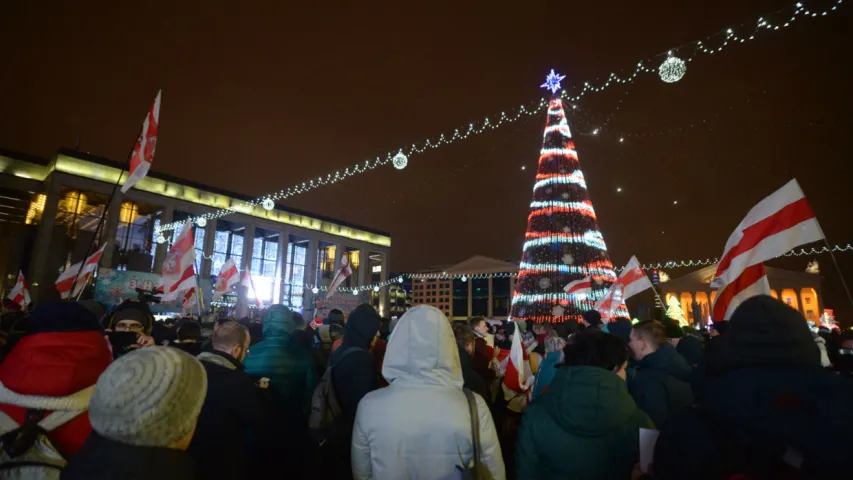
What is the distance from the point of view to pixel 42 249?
30703 mm

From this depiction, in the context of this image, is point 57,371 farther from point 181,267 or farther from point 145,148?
point 181,267

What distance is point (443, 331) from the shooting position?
238 cm

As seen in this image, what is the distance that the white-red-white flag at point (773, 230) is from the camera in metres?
4.19

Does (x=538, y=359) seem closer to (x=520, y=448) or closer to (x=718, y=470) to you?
(x=520, y=448)

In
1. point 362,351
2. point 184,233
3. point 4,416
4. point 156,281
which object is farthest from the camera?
point 156,281

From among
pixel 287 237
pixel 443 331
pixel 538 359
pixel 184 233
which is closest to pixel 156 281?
pixel 287 237

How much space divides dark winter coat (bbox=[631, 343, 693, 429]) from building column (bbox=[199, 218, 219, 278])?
44.5 metres

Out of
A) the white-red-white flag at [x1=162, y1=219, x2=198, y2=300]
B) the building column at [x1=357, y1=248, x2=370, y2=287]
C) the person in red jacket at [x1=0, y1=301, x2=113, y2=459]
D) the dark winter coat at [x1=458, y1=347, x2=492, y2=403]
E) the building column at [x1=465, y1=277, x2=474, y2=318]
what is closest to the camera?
the person in red jacket at [x1=0, y1=301, x2=113, y2=459]

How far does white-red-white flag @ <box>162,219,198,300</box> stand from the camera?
10898mm

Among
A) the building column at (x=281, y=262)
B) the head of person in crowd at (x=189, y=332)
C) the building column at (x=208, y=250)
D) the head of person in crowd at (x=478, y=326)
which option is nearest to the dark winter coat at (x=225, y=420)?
the head of person in crowd at (x=189, y=332)

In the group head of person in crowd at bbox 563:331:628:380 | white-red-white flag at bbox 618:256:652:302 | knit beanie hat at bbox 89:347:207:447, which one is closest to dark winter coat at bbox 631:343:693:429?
head of person in crowd at bbox 563:331:628:380

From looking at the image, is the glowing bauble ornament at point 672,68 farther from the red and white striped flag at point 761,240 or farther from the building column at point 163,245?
the building column at point 163,245

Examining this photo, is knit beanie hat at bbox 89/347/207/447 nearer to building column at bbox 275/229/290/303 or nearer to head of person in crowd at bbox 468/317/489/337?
head of person in crowd at bbox 468/317/489/337

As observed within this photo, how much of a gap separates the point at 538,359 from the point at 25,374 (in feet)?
20.0
